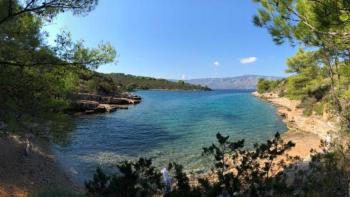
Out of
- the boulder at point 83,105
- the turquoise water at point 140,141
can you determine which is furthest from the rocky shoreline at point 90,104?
the turquoise water at point 140,141

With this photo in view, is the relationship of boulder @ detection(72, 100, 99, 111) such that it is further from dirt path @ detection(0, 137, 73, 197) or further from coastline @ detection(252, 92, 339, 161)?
dirt path @ detection(0, 137, 73, 197)

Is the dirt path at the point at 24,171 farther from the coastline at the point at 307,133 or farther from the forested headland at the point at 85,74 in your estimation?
the coastline at the point at 307,133

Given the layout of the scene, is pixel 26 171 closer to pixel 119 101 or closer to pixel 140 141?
pixel 140 141

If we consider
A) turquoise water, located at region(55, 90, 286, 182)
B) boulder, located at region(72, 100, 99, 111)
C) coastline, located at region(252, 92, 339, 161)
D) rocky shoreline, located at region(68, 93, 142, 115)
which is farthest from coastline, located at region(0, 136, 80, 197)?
boulder, located at region(72, 100, 99, 111)

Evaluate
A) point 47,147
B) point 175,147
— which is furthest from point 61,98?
point 175,147

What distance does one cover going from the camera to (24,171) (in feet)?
48.3

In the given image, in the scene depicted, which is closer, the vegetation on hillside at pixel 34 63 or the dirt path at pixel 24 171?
the vegetation on hillside at pixel 34 63

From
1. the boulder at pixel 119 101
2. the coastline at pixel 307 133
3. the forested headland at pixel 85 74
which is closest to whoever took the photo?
the forested headland at pixel 85 74

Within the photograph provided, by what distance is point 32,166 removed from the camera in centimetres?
1564

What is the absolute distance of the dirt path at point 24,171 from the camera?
42.5 feet

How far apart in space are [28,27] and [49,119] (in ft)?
8.90

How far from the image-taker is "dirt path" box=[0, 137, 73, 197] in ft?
42.5

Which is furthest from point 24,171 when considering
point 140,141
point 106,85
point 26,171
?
point 106,85

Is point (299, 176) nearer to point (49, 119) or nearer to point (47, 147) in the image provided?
point (49, 119)
